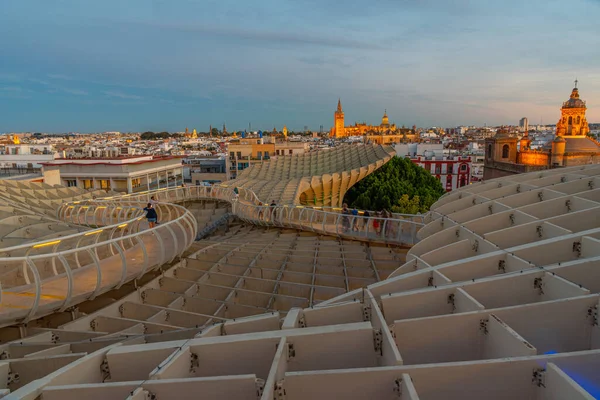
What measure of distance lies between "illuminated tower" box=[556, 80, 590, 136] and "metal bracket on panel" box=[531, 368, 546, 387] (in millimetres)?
71516

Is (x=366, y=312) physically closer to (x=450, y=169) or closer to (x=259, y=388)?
(x=259, y=388)

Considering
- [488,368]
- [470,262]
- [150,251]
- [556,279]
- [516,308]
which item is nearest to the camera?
[488,368]

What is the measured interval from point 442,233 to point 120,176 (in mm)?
35108

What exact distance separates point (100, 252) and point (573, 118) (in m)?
75.8

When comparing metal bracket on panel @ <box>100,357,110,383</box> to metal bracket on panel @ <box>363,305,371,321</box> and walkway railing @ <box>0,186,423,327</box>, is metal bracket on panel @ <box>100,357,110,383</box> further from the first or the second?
metal bracket on panel @ <box>363,305,371,321</box>

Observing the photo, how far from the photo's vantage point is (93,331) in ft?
24.1

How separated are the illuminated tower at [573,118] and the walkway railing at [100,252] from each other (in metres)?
62.8

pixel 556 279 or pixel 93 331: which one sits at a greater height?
pixel 556 279

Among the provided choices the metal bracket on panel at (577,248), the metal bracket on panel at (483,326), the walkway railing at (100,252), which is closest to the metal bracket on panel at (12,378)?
the walkway railing at (100,252)

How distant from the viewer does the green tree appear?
33.6 meters

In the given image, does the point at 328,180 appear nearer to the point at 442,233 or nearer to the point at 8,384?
the point at 442,233

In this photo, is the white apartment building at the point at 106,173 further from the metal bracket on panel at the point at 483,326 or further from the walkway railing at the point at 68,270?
the metal bracket on panel at the point at 483,326

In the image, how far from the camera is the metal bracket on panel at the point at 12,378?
17.7ft

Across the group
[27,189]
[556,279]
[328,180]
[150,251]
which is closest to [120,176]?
[27,189]
